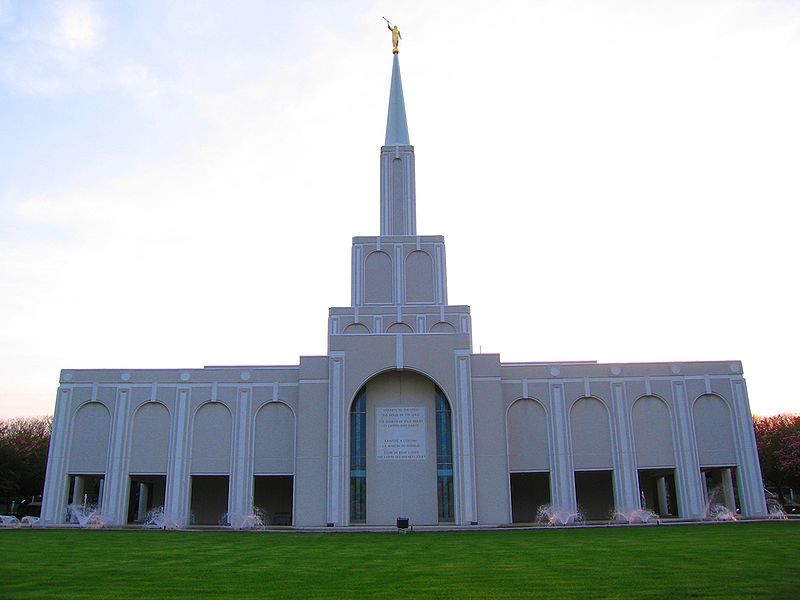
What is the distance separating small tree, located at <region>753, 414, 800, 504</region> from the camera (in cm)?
5072

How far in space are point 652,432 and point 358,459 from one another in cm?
1533

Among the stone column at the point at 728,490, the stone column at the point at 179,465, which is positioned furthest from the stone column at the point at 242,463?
the stone column at the point at 728,490

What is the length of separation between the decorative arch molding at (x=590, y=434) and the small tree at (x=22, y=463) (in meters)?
36.5

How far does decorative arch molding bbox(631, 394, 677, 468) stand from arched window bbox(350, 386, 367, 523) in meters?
13.9

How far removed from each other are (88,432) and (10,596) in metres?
29.4

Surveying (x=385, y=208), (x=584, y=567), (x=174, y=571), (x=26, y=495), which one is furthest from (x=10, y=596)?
(x=26, y=495)

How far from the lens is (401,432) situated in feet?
119

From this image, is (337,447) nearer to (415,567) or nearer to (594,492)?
(594,492)

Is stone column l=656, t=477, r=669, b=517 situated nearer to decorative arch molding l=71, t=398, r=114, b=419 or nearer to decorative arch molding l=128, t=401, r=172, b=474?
decorative arch molding l=128, t=401, r=172, b=474

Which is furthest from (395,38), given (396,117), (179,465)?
(179,465)

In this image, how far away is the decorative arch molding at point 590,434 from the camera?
37.3 m

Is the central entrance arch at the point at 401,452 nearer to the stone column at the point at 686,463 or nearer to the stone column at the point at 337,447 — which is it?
the stone column at the point at 337,447

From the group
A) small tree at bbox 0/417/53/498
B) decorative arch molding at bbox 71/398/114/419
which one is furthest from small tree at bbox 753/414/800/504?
small tree at bbox 0/417/53/498

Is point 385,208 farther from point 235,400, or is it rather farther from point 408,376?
point 235,400
